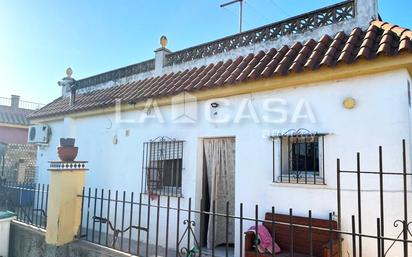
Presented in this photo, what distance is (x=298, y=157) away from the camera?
19.0ft

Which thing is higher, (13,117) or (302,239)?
(13,117)

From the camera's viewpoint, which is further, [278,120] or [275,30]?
[275,30]

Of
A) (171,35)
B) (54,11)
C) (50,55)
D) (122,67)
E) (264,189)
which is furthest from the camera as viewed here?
(50,55)

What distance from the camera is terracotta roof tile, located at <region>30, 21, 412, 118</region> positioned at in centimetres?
488

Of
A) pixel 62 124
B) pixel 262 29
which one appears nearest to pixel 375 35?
pixel 262 29

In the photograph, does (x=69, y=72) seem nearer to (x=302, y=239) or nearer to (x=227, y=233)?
(x=227, y=233)

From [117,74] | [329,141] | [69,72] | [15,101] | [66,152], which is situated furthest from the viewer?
[15,101]

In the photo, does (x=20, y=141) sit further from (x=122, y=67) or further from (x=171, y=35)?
(x=171, y=35)

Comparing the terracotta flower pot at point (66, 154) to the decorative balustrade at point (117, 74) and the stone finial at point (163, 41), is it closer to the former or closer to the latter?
the decorative balustrade at point (117, 74)

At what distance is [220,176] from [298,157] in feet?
6.67

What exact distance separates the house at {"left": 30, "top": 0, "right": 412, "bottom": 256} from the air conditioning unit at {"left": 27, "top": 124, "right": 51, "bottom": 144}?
3.72 metres

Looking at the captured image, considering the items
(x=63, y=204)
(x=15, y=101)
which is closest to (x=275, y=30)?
(x=63, y=204)

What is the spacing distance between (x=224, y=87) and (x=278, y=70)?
123 cm

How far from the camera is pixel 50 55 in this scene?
11.5m
